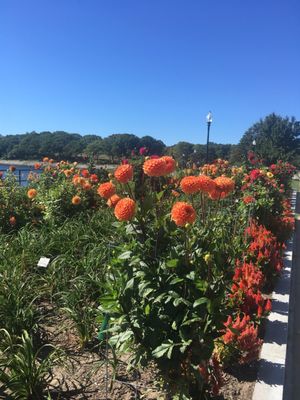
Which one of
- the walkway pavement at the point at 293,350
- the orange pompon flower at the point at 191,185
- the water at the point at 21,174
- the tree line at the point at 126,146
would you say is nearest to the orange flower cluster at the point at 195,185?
the orange pompon flower at the point at 191,185

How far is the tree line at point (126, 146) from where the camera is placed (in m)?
11.5

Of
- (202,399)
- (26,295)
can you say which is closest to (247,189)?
(26,295)

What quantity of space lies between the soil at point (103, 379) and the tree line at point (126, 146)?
3.91 meters

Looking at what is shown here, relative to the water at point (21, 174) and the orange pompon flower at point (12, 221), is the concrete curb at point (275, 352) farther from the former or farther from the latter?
the water at point (21, 174)

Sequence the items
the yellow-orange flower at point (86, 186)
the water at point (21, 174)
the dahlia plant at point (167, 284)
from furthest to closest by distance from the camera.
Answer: the water at point (21, 174) < the yellow-orange flower at point (86, 186) < the dahlia plant at point (167, 284)

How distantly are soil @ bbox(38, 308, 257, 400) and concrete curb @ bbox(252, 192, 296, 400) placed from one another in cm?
8

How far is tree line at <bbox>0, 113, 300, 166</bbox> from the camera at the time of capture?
11531mm

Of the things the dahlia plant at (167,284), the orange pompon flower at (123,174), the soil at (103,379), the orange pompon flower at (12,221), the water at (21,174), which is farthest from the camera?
the water at (21,174)

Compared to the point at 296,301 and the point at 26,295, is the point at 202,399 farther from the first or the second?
the point at 296,301

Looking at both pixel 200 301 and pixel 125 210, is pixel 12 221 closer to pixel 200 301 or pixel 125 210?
pixel 125 210

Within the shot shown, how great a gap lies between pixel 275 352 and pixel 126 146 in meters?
16.1

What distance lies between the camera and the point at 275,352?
10.6ft

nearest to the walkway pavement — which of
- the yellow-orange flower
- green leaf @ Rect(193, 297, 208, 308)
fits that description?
green leaf @ Rect(193, 297, 208, 308)

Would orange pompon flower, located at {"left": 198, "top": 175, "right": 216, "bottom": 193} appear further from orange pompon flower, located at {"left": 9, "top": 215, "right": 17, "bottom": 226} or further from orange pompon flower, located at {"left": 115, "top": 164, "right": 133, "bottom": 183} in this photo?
orange pompon flower, located at {"left": 9, "top": 215, "right": 17, "bottom": 226}
